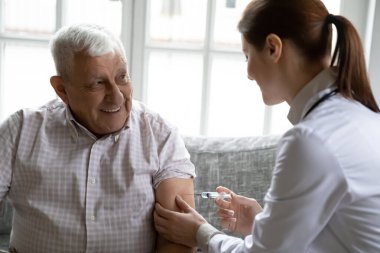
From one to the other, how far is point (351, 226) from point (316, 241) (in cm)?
9

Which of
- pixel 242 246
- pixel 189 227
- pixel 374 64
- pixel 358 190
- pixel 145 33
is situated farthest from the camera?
pixel 145 33

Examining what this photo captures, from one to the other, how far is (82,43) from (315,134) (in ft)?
2.51

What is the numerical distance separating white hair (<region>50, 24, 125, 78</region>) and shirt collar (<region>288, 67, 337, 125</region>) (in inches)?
23.6

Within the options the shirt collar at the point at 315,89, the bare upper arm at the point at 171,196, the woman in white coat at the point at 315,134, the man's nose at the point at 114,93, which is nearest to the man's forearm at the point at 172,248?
the bare upper arm at the point at 171,196

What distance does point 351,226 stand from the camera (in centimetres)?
118

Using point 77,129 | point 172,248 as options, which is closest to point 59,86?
point 77,129

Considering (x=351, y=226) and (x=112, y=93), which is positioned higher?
(x=112, y=93)

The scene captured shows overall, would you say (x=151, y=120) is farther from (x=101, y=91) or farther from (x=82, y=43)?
(x=82, y=43)

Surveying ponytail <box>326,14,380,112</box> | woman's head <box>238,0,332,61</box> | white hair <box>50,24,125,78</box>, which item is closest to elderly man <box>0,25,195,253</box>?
white hair <box>50,24,125,78</box>

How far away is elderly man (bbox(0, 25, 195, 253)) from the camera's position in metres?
1.58

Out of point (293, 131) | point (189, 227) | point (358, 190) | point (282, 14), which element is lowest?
point (189, 227)

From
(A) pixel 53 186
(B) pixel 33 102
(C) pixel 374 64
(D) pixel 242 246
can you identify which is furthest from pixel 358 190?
(B) pixel 33 102

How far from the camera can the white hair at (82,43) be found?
155cm

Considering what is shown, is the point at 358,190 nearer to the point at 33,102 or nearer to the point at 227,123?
the point at 227,123
